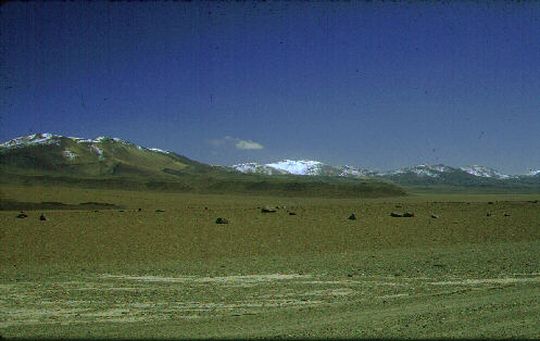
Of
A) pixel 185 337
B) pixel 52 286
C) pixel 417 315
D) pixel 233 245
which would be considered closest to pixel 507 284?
pixel 417 315

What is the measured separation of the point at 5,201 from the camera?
205ft

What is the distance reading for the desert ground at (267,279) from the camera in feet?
36.6

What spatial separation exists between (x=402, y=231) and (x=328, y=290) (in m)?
18.7

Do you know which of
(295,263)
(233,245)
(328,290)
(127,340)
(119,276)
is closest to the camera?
(127,340)

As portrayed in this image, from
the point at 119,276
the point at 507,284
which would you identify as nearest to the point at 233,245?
the point at 119,276

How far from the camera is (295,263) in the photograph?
22297 mm

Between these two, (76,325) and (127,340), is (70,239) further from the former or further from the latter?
(127,340)

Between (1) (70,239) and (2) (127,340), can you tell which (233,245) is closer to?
(1) (70,239)

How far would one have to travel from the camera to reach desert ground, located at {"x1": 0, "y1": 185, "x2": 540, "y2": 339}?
36.6ft

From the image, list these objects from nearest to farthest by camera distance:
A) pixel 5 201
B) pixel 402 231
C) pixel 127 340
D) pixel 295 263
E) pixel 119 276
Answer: pixel 127 340 < pixel 119 276 < pixel 295 263 < pixel 402 231 < pixel 5 201

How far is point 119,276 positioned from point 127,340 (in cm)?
934

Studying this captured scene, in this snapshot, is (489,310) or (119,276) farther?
(119,276)

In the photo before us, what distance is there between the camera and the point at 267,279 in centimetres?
1803

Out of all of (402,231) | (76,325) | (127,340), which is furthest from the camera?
(402,231)
